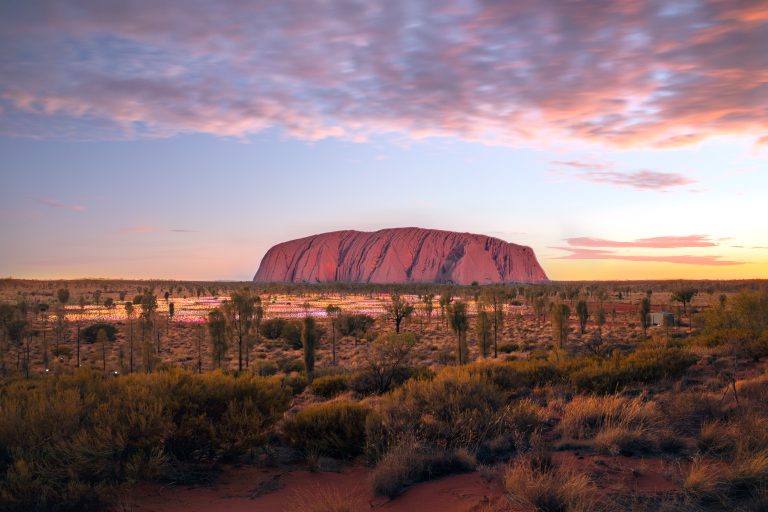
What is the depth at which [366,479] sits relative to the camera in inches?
230

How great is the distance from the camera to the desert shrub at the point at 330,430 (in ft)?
23.2

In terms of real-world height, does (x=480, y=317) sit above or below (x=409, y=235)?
below

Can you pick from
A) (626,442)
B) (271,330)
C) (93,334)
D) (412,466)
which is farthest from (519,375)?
(93,334)

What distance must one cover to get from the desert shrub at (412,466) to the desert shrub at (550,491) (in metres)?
1.07

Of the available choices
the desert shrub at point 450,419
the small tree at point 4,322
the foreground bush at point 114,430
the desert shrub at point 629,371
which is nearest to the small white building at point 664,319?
the desert shrub at point 629,371

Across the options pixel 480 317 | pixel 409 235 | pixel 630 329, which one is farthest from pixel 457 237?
pixel 480 317

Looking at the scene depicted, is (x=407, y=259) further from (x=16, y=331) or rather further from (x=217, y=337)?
(x=217, y=337)

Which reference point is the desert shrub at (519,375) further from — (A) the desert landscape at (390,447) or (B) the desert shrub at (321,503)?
(B) the desert shrub at (321,503)

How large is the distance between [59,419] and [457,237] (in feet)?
608

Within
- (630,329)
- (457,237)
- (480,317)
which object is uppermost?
(457,237)

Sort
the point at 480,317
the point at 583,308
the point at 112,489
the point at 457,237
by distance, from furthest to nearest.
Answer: the point at 457,237
the point at 583,308
the point at 480,317
the point at 112,489

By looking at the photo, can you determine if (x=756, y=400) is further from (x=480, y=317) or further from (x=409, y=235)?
(x=409, y=235)

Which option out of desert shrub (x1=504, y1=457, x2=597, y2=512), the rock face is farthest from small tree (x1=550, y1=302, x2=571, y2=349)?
the rock face

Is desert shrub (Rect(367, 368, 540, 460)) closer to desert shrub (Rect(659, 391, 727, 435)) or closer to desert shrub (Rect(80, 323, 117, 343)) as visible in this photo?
desert shrub (Rect(659, 391, 727, 435))
